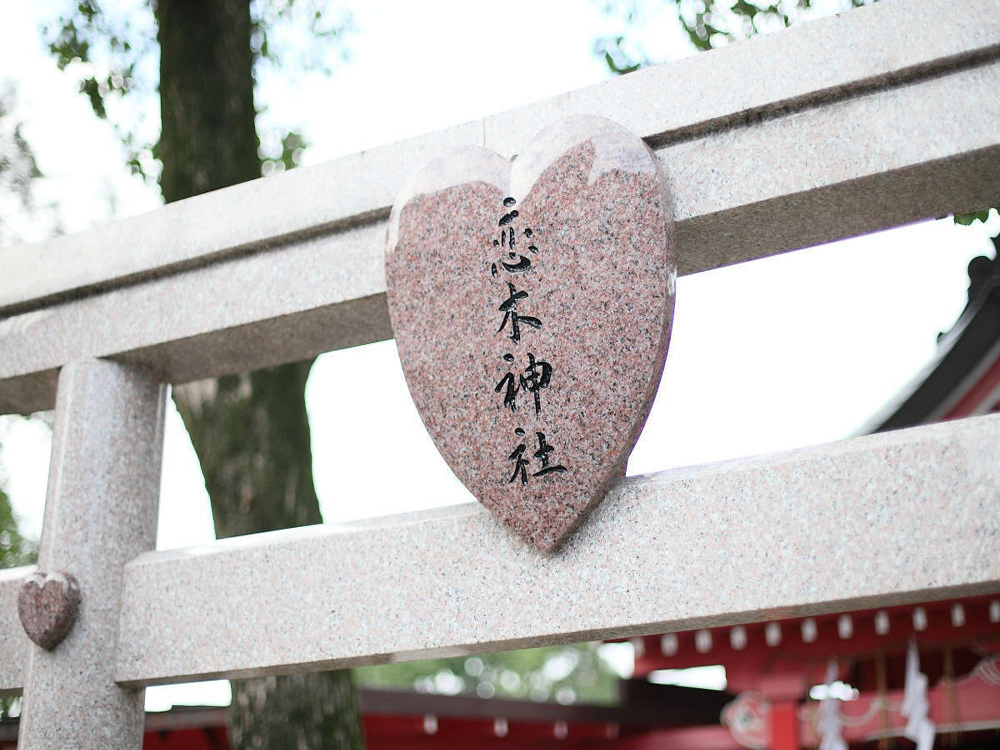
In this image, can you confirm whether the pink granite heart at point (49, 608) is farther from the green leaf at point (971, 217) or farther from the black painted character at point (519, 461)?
the green leaf at point (971, 217)

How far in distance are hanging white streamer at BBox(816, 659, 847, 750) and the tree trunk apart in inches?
125

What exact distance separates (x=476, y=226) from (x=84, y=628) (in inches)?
62.4

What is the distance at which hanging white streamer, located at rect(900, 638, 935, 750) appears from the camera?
550 centimetres

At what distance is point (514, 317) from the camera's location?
95.3 inches

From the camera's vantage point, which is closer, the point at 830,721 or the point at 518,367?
the point at 518,367

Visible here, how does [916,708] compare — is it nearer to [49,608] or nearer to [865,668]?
[865,668]

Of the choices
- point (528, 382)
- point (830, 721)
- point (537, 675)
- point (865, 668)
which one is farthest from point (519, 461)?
point (537, 675)

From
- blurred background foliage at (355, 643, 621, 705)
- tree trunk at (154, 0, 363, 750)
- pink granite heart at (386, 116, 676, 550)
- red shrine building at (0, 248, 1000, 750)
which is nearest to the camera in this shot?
pink granite heart at (386, 116, 676, 550)

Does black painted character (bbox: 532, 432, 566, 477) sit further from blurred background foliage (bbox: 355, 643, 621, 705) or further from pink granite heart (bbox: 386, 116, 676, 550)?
blurred background foliage (bbox: 355, 643, 621, 705)

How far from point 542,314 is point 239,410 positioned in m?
2.28

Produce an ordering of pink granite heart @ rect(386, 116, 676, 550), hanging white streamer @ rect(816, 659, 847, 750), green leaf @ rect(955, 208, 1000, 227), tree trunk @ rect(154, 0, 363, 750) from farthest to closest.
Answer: hanging white streamer @ rect(816, 659, 847, 750) → tree trunk @ rect(154, 0, 363, 750) → green leaf @ rect(955, 208, 1000, 227) → pink granite heart @ rect(386, 116, 676, 550)

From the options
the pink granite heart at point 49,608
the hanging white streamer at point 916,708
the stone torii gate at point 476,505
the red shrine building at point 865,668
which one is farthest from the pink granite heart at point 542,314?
the hanging white streamer at point 916,708

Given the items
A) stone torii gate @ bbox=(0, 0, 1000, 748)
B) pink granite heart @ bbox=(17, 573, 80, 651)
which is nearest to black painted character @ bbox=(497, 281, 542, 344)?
stone torii gate @ bbox=(0, 0, 1000, 748)

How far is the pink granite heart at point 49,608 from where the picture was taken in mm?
→ 2779
